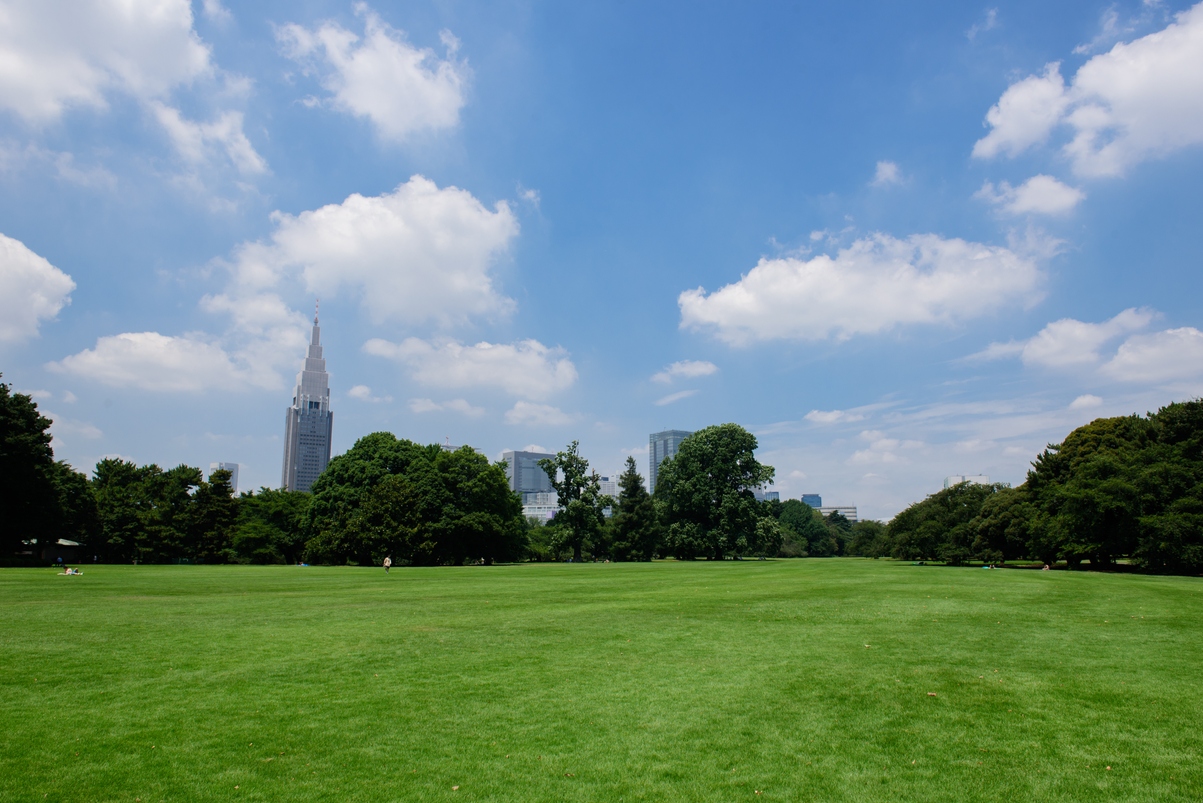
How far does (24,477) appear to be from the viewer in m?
52.2

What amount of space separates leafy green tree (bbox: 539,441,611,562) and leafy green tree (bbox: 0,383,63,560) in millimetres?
51470

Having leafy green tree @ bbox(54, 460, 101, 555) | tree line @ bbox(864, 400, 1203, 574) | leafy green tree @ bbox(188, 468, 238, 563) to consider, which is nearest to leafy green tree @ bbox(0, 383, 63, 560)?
leafy green tree @ bbox(54, 460, 101, 555)

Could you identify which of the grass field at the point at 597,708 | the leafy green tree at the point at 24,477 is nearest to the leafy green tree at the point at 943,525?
the grass field at the point at 597,708

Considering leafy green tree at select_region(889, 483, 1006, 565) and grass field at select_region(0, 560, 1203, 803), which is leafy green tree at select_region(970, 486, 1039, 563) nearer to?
leafy green tree at select_region(889, 483, 1006, 565)

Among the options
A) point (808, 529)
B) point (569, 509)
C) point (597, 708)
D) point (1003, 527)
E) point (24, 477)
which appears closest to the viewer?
point (597, 708)

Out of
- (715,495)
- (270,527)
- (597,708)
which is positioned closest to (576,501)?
(715,495)

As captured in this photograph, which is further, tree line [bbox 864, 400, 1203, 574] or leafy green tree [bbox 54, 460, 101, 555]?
leafy green tree [bbox 54, 460, 101, 555]

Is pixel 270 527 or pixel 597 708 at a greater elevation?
pixel 270 527

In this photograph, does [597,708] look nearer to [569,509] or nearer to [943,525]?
[943,525]

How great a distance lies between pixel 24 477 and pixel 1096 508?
80.1 meters

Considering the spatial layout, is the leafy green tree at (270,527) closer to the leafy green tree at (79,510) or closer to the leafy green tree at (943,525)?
the leafy green tree at (79,510)

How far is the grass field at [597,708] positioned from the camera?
705cm

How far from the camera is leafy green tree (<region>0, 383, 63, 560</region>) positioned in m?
50.7

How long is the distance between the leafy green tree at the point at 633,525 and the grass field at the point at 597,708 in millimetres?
75096
